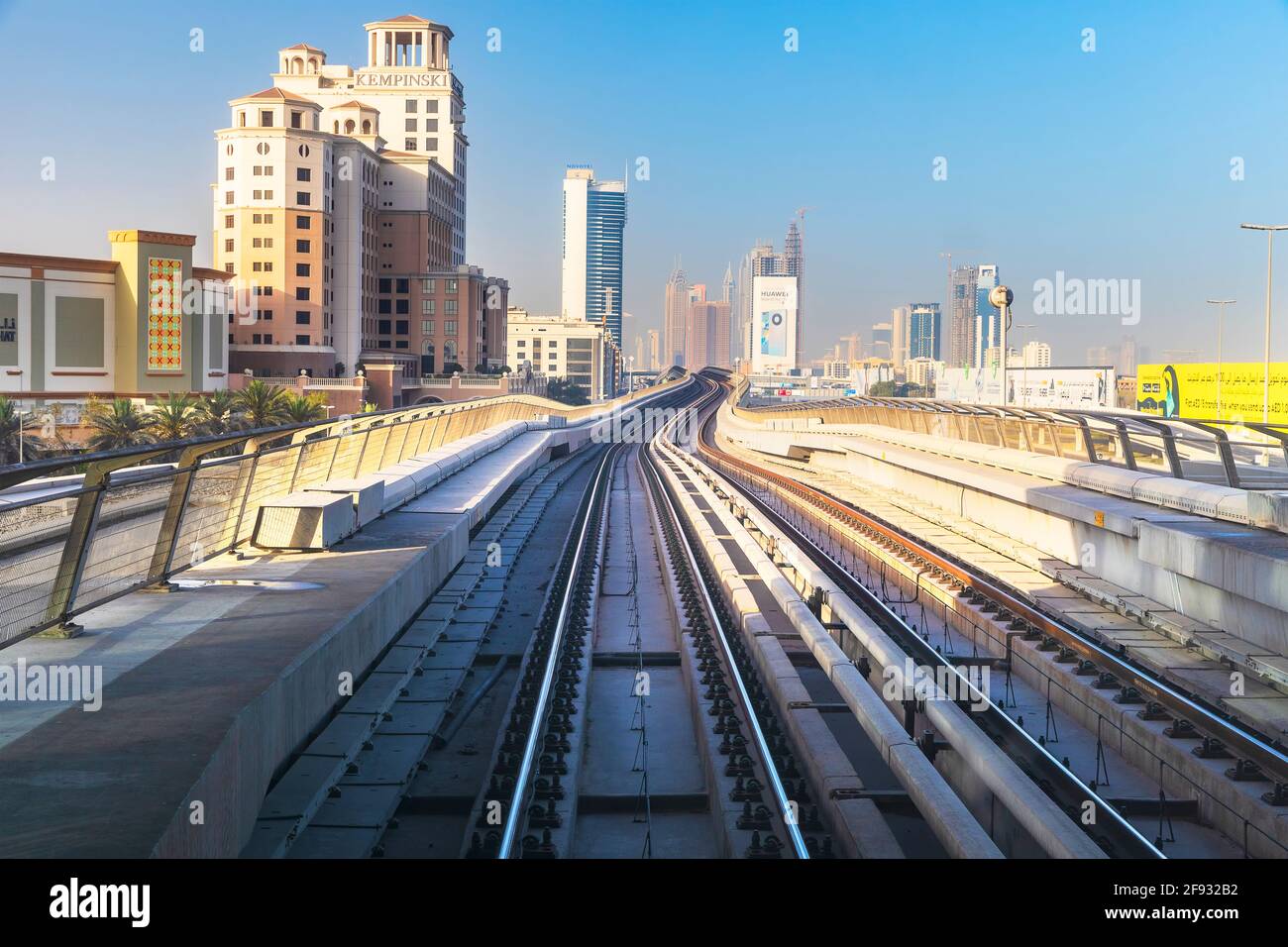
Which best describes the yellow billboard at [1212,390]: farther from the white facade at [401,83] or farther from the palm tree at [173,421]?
the white facade at [401,83]

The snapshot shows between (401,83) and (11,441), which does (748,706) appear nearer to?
(11,441)

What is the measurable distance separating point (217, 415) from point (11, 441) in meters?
6.91

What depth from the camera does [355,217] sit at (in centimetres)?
9075

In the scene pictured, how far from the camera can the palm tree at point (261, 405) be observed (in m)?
42.9

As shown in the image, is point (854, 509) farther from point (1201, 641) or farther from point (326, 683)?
point (326, 683)

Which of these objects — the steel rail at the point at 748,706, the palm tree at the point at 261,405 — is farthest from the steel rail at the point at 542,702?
the palm tree at the point at 261,405

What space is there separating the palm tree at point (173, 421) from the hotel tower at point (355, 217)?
151ft

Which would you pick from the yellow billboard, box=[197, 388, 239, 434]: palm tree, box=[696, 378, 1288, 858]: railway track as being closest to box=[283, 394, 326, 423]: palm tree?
box=[197, 388, 239, 434]: palm tree

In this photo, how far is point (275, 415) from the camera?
44.6 metres

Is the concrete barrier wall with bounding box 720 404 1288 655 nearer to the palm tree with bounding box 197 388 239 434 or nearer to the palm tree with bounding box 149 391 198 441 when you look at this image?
the palm tree with bounding box 149 391 198 441

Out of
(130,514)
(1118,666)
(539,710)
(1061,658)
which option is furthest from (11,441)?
(1118,666)

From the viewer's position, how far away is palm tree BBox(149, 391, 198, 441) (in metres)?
36.0

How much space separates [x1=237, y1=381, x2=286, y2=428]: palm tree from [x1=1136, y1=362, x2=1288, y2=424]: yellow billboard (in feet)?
105

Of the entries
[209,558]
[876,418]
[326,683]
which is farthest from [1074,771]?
[876,418]
